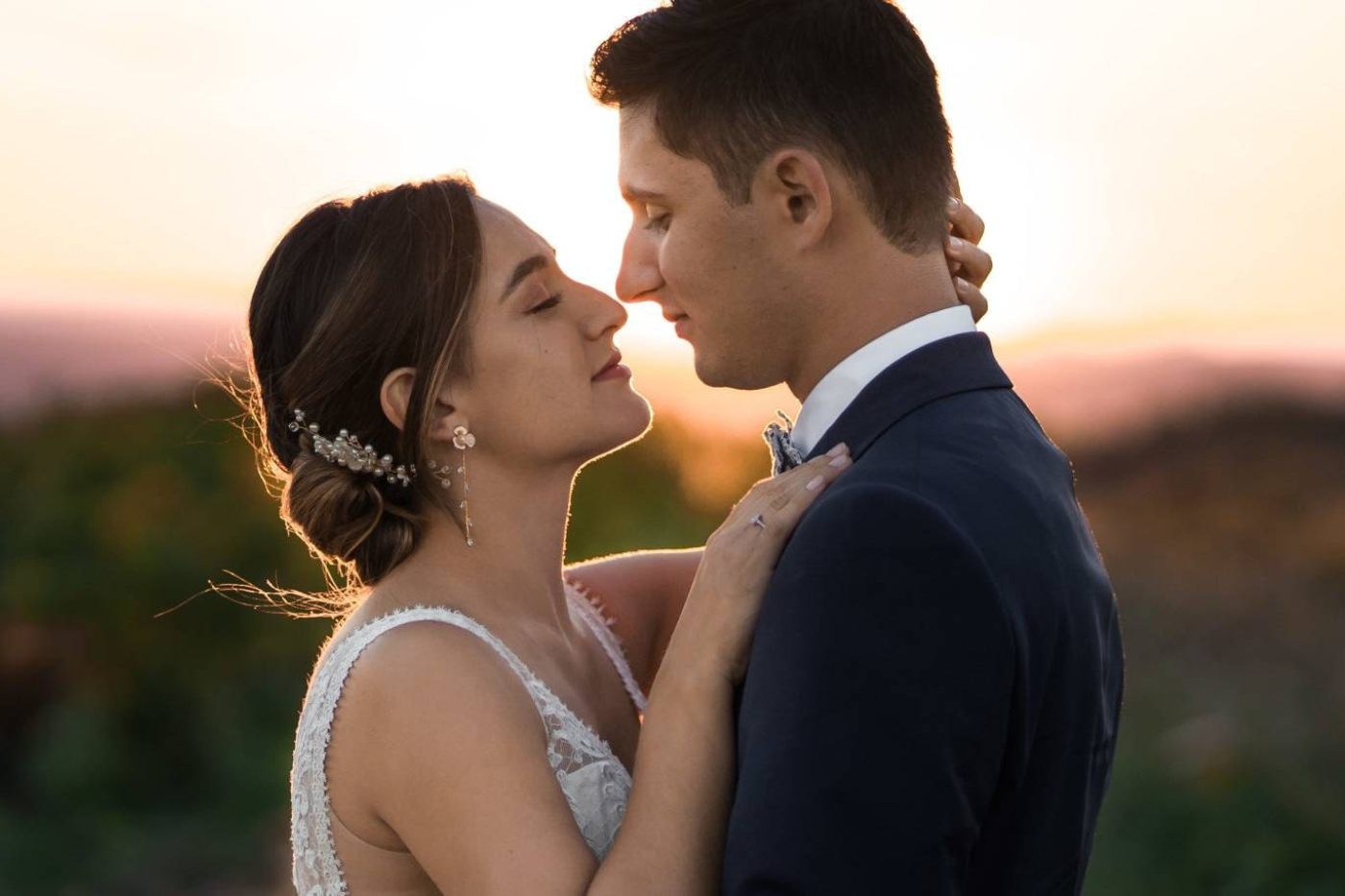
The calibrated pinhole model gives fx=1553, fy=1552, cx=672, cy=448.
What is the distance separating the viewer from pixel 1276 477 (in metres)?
9.29

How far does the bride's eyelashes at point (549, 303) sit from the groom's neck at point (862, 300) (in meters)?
0.81

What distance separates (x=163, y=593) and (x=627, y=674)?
7.83 meters

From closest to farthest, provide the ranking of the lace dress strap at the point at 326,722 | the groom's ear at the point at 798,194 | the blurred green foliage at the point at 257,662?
the groom's ear at the point at 798,194
the lace dress strap at the point at 326,722
the blurred green foliage at the point at 257,662

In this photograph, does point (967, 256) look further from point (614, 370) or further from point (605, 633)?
point (605, 633)

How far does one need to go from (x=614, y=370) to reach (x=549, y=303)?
7.6 inches

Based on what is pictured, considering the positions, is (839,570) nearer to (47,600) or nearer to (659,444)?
(659,444)

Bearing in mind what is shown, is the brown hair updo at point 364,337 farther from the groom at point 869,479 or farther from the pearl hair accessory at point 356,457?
the groom at point 869,479

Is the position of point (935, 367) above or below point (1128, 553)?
above

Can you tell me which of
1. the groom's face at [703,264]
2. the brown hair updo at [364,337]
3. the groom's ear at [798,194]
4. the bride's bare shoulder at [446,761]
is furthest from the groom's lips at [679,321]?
the bride's bare shoulder at [446,761]

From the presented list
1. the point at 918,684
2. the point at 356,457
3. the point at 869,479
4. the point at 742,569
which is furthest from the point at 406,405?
the point at 918,684

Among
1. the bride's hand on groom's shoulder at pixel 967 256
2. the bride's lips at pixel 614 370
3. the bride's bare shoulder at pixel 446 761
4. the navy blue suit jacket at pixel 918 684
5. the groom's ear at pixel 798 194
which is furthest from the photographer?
the bride's lips at pixel 614 370

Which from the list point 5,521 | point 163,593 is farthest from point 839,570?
point 5,521

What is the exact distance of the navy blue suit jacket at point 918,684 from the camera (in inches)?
75.5

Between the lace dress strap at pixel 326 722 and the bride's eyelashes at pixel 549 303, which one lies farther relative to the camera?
the bride's eyelashes at pixel 549 303
